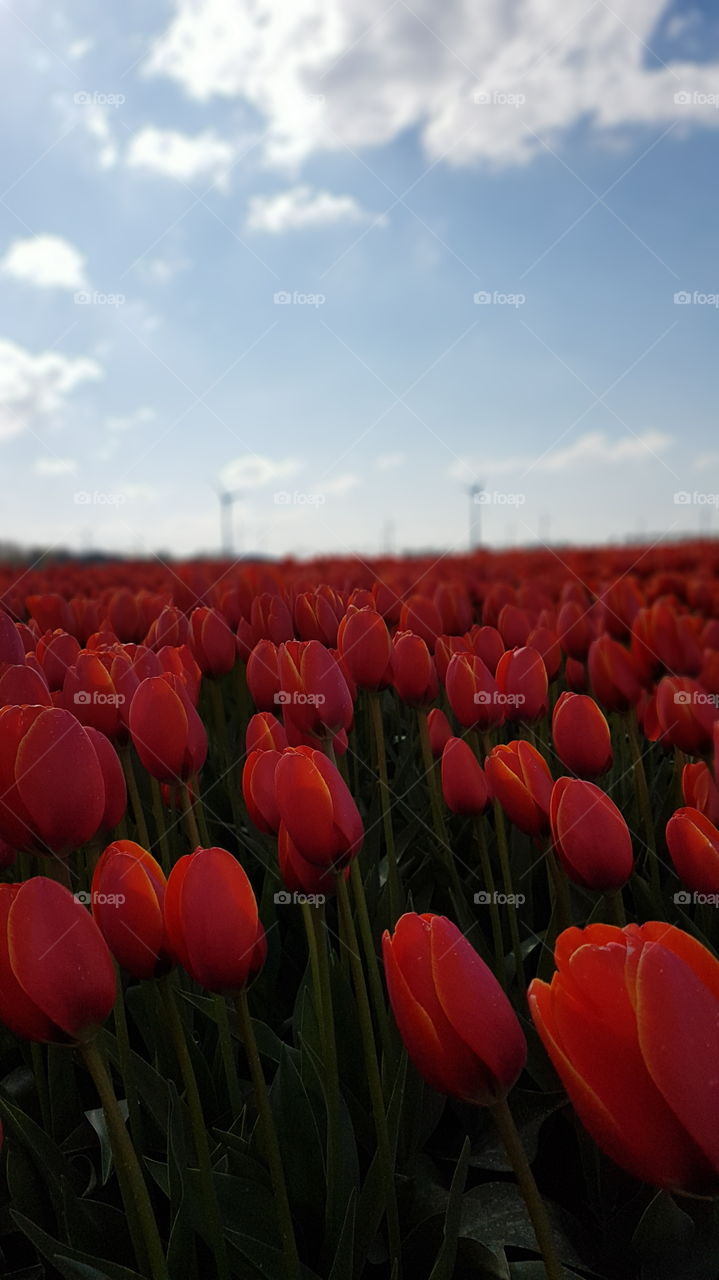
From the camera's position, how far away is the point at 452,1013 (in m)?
0.75

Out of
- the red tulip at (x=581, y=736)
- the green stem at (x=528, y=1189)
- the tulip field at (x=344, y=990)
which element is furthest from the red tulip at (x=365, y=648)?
the green stem at (x=528, y=1189)

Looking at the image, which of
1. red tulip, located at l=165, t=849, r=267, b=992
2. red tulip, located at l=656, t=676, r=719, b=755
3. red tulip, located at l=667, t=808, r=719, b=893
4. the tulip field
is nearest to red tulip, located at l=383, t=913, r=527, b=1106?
the tulip field

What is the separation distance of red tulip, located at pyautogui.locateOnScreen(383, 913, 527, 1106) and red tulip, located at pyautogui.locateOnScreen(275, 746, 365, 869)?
0.33 meters

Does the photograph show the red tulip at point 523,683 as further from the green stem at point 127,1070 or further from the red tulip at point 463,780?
the green stem at point 127,1070

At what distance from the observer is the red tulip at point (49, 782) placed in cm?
109

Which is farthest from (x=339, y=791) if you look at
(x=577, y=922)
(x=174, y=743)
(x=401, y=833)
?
(x=401, y=833)

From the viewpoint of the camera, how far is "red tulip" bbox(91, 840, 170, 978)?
964mm

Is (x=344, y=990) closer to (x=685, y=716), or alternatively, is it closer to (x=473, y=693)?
(x=473, y=693)

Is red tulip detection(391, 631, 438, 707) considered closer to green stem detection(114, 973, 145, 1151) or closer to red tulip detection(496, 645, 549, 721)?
red tulip detection(496, 645, 549, 721)

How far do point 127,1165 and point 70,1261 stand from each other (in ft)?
0.59

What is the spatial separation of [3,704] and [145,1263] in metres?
0.77

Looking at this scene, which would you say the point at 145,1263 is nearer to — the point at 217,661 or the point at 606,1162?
the point at 606,1162

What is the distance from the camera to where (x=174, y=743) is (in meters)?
1.45

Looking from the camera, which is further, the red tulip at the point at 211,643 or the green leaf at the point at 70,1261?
the red tulip at the point at 211,643
